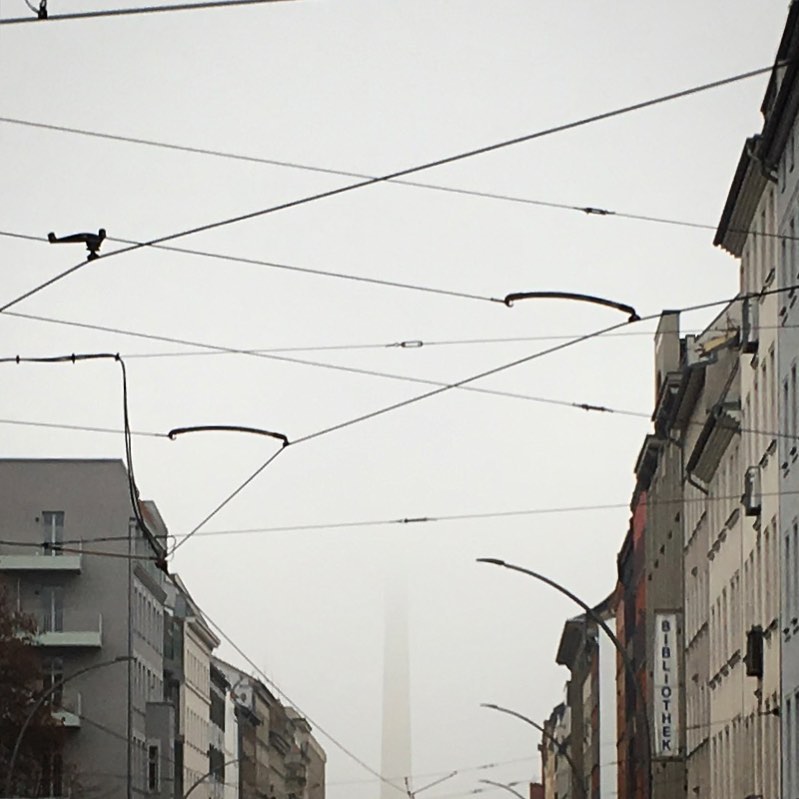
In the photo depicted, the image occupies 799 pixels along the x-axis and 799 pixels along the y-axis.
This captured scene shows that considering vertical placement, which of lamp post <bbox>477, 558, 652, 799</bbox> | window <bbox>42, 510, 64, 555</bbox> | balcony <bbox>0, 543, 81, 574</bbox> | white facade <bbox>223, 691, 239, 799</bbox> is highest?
window <bbox>42, 510, 64, 555</bbox>

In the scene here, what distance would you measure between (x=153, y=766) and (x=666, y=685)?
4013 centimetres

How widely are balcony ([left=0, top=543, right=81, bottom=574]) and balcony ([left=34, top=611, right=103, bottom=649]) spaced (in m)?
1.85

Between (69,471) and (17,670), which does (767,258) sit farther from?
(69,471)

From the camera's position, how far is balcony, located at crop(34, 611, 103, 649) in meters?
102

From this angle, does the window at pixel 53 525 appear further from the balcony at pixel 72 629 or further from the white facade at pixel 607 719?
the white facade at pixel 607 719

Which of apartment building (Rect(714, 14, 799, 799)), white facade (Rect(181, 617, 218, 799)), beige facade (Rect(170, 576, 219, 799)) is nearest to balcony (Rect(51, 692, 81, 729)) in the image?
beige facade (Rect(170, 576, 219, 799))

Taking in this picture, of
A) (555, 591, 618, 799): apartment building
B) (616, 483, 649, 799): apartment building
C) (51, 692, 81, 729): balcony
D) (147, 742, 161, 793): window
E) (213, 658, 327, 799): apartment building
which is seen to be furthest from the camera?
(213, 658, 327, 799): apartment building

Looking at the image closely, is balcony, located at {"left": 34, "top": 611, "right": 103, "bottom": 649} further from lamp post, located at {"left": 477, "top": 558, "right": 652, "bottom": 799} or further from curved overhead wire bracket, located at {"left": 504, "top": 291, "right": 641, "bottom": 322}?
curved overhead wire bracket, located at {"left": 504, "top": 291, "right": 641, "bottom": 322}

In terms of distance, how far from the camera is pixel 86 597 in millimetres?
103750

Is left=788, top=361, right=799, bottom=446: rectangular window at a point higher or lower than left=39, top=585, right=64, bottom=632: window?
lower

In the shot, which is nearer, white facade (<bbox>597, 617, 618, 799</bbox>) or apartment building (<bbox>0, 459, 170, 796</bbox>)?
apartment building (<bbox>0, 459, 170, 796</bbox>)

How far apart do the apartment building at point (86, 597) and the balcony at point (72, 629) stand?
40 mm

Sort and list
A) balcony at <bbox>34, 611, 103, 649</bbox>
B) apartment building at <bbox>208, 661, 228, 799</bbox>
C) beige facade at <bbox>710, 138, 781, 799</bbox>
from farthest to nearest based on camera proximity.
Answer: apartment building at <bbox>208, 661, 228, 799</bbox>, balcony at <bbox>34, 611, 103, 649</bbox>, beige facade at <bbox>710, 138, 781, 799</bbox>

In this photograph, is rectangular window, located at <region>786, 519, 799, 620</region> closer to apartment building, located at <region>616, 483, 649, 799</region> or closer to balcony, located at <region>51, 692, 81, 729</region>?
apartment building, located at <region>616, 483, 649, 799</region>
